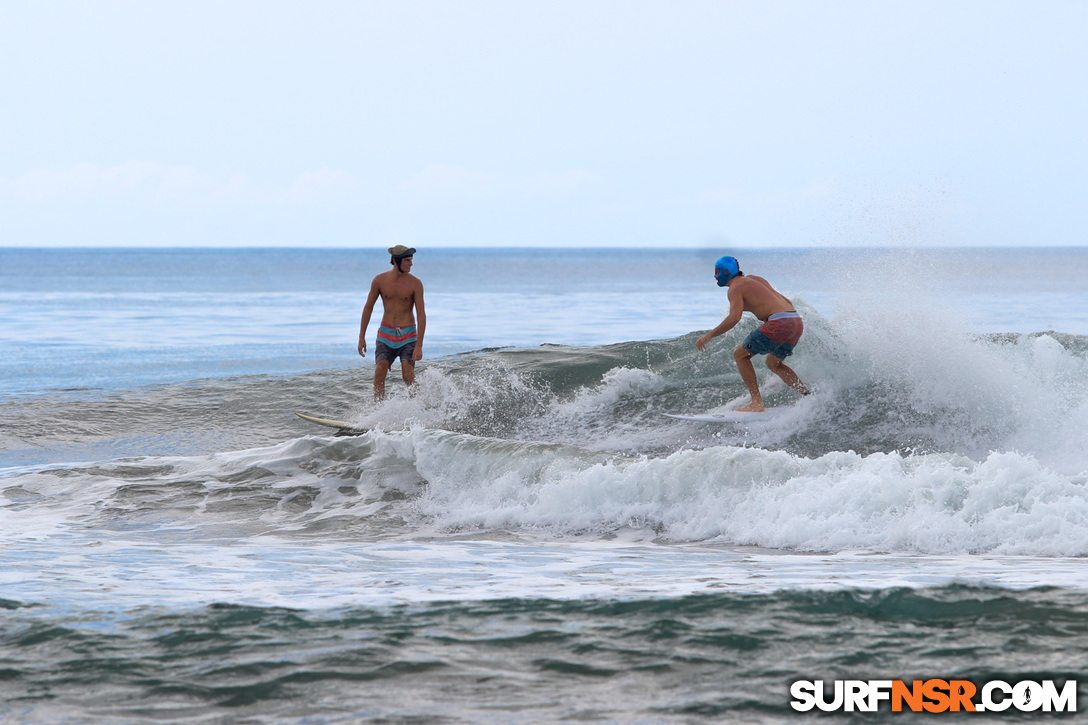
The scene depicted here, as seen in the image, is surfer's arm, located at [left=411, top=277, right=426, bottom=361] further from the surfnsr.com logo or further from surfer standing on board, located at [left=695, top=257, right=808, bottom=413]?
the surfnsr.com logo

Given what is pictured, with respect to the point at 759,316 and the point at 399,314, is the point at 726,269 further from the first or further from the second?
the point at 399,314

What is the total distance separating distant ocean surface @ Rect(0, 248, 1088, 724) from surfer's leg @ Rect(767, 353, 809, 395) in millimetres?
220

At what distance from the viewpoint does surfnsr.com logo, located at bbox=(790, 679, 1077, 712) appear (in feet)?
10.2

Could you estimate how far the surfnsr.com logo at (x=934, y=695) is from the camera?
311 centimetres

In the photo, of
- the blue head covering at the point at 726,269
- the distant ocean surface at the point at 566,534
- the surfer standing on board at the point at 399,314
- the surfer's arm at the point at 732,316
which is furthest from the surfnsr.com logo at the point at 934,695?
the surfer standing on board at the point at 399,314

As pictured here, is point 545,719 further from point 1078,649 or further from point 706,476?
point 706,476

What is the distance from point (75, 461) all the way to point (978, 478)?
302 inches

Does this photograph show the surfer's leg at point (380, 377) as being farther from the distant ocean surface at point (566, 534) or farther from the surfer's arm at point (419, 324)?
the surfer's arm at point (419, 324)

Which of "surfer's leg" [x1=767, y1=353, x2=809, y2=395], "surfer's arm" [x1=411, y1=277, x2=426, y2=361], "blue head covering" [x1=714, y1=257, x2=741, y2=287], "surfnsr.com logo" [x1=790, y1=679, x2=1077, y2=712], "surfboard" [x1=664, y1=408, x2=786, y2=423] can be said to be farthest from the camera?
"surfer's arm" [x1=411, y1=277, x2=426, y2=361]

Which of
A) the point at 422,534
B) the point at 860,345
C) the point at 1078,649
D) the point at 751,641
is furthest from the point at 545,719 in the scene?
the point at 860,345

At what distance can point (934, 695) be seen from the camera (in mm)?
3172

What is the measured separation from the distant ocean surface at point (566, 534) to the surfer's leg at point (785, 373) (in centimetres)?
22

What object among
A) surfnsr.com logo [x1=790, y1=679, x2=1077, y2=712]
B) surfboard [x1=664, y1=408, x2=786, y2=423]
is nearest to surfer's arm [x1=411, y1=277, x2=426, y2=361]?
surfboard [x1=664, y1=408, x2=786, y2=423]

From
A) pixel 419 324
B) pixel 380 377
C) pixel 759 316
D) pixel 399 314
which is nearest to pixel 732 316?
pixel 759 316
